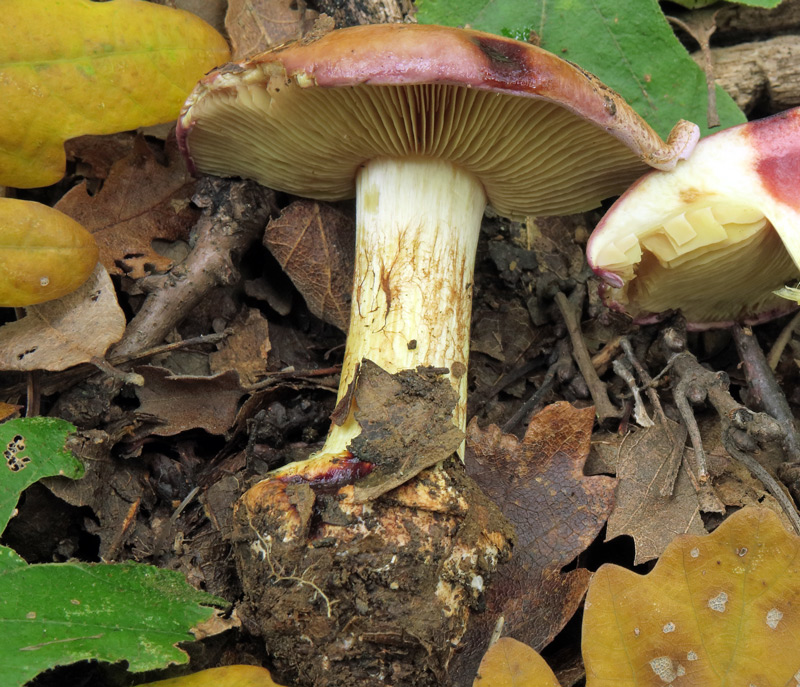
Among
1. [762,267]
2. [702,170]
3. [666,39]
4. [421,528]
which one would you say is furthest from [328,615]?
[666,39]

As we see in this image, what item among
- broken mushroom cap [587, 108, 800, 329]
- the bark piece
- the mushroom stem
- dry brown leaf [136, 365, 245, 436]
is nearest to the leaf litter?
dry brown leaf [136, 365, 245, 436]

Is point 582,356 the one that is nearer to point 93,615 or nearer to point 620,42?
point 620,42

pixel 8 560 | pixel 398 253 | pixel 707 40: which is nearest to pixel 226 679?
pixel 8 560

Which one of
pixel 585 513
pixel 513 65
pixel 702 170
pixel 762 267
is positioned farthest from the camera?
pixel 762 267

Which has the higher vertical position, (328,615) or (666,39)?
(666,39)

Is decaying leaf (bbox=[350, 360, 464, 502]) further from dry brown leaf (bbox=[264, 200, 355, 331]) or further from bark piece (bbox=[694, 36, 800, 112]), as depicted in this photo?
bark piece (bbox=[694, 36, 800, 112])

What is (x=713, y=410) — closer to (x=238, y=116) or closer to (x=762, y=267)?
Result: (x=762, y=267)

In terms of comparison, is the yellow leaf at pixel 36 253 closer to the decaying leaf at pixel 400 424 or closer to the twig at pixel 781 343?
the decaying leaf at pixel 400 424
